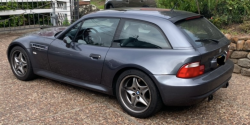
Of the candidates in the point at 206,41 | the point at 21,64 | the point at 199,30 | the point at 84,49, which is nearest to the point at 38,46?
the point at 21,64

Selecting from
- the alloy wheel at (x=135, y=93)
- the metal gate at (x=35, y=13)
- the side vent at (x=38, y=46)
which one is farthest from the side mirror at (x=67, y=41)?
the metal gate at (x=35, y=13)

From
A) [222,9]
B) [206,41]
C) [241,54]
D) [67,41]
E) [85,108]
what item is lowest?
[85,108]

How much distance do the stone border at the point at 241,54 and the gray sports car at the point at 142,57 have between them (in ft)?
5.88

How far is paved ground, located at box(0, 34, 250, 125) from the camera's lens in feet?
12.6

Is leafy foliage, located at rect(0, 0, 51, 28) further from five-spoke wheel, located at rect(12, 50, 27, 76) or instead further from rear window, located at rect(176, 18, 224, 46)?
rear window, located at rect(176, 18, 224, 46)

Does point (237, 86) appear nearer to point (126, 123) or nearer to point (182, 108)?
point (182, 108)

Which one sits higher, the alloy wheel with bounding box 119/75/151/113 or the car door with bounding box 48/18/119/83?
the car door with bounding box 48/18/119/83

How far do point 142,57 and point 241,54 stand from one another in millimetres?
3069

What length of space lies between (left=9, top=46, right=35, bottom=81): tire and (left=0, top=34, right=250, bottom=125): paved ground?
157 millimetres

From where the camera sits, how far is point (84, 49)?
4312 millimetres

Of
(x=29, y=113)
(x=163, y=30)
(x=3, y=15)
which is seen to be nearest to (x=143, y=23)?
(x=163, y=30)

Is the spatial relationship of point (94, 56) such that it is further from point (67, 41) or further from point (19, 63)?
point (19, 63)

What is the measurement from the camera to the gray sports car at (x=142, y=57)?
3514 mm

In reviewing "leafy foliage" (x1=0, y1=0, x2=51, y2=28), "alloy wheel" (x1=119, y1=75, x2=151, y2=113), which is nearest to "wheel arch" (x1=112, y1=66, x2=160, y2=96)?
"alloy wheel" (x1=119, y1=75, x2=151, y2=113)
